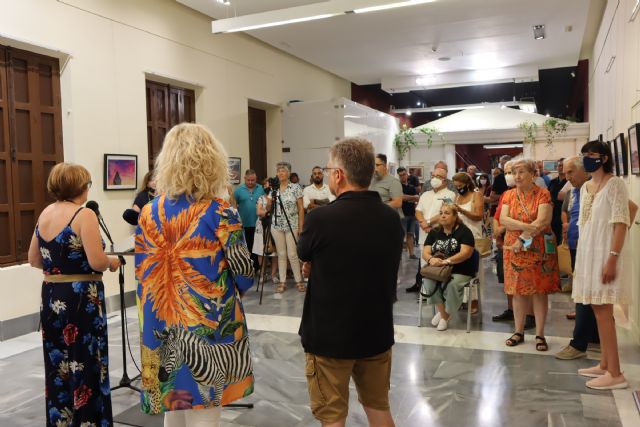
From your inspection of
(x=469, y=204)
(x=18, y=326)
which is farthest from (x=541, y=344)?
(x=18, y=326)

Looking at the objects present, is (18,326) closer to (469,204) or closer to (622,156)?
(469,204)

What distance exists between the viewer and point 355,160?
5.86ft

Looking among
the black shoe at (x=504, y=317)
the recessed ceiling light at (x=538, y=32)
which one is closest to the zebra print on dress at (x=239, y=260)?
the black shoe at (x=504, y=317)

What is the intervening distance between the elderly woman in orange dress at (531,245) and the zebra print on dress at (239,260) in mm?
2546

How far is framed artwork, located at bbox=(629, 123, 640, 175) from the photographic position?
11.7 feet

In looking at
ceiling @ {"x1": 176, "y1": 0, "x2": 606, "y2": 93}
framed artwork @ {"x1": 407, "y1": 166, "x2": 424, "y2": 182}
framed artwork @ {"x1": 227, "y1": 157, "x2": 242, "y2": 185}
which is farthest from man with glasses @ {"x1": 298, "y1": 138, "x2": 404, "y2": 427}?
framed artwork @ {"x1": 407, "y1": 166, "x2": 424, "y2": 182}

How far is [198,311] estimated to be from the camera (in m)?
1.83

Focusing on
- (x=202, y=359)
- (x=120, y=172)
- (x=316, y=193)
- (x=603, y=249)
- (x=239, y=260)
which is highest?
(x=120, y=172)

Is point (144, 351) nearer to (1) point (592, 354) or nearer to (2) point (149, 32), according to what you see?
(1) point (592, 354)

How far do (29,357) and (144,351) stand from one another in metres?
2.69

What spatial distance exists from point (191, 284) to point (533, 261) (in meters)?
2.82

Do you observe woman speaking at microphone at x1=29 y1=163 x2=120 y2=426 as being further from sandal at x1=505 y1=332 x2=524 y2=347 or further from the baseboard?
sandal at x1=505 y1=332 x2=524 y2=347

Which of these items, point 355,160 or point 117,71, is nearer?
point 355,160

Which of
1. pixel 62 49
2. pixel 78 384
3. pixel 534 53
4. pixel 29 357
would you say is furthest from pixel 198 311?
pixel 534 53
